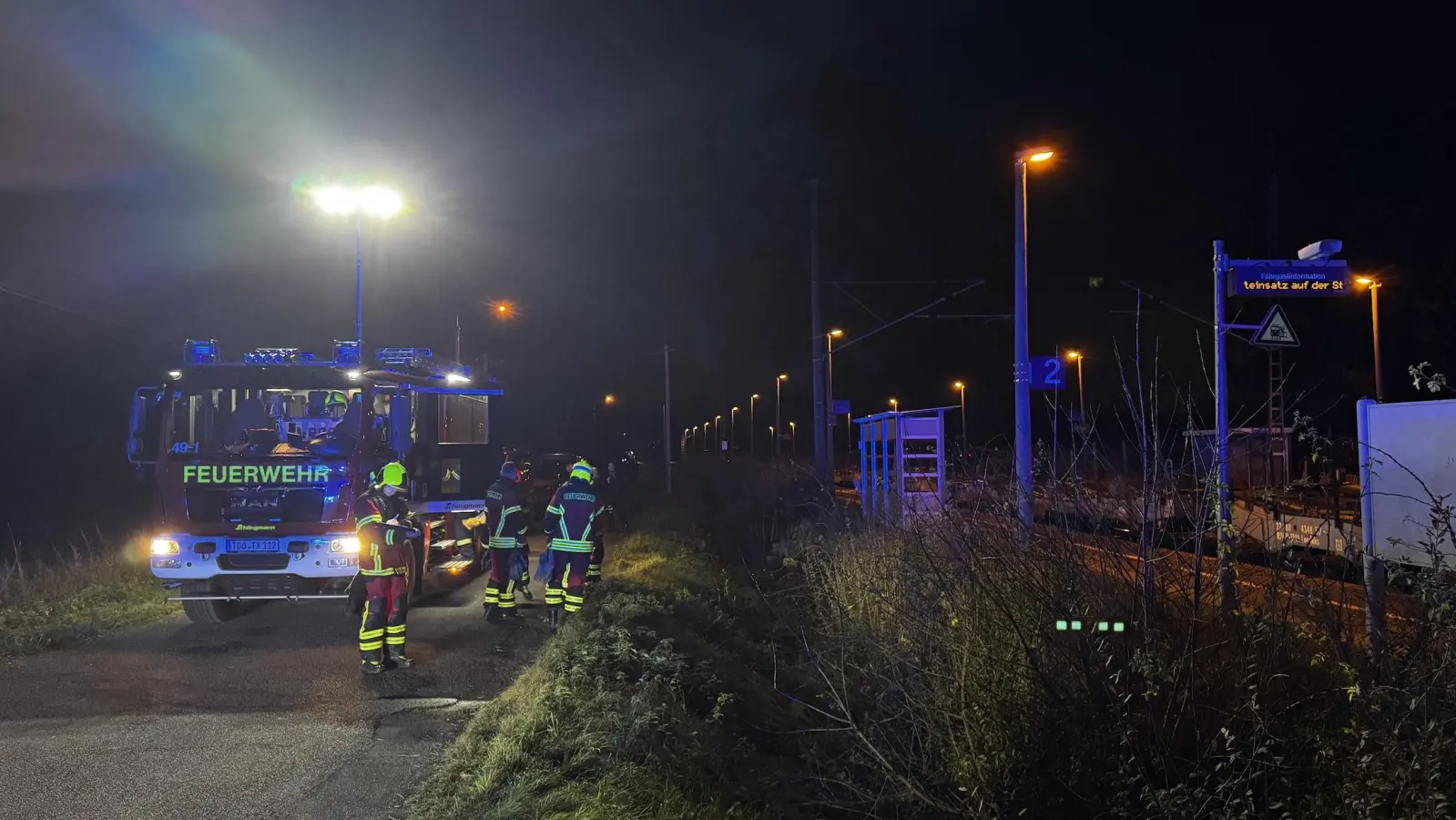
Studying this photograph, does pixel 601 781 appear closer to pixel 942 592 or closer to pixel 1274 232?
pixel 942 592

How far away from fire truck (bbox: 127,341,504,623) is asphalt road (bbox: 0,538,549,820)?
64cm

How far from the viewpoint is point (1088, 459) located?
5883mm

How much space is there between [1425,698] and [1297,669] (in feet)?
2.80

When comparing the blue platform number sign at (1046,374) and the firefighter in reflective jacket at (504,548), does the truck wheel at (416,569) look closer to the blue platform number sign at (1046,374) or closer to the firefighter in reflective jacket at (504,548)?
the firefighter in reflective jacket at (504,548)

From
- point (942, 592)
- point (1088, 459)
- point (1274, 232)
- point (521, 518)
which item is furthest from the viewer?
point (1274, 232)

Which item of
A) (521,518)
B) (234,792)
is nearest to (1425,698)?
(234,792)

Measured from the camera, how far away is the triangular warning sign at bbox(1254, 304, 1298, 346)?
374 inches

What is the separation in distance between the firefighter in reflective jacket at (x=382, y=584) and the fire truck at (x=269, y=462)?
3.01 feet

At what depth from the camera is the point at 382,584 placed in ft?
26.7

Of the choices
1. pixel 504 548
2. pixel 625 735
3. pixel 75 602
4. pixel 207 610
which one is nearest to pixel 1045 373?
pixel 504 548

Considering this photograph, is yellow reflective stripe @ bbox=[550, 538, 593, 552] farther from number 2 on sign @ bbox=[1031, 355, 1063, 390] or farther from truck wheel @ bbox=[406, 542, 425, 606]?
number 2 on sign @ bbox=[1031, 355, 1063, 390]

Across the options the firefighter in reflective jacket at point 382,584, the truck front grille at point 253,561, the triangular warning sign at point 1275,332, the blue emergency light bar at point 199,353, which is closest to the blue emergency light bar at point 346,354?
the blue emergency light bar at point 199,353

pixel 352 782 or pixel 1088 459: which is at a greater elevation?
pixel 1088 459

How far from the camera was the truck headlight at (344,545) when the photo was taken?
9.82 m
